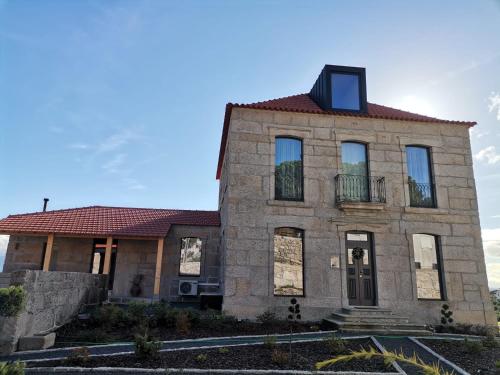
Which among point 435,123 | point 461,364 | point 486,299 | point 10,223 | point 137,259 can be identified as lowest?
point 461,364

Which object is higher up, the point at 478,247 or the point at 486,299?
the point at 478,247

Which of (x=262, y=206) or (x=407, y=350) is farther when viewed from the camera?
(x=262, y=206)

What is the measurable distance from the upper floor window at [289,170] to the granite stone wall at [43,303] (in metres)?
6.84

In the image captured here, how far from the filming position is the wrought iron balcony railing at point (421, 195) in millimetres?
13242

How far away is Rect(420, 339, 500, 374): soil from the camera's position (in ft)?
23.3

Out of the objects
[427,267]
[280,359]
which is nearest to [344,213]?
[427,267]

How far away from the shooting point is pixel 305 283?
1188cm

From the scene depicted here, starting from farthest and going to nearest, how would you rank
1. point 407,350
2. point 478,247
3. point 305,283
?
point 478,247
point 305,283
point 407,350

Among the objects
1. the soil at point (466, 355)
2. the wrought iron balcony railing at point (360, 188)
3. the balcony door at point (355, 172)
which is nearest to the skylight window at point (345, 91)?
the balcony door at point (355, 172)

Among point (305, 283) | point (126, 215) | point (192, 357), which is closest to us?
point (192, 357)

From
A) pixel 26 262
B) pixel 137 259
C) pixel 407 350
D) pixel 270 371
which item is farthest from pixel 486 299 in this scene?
pixel 26 262

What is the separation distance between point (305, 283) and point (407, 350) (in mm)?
4108

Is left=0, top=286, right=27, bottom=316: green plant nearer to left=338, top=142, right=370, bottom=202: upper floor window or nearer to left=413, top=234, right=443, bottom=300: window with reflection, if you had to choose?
left=338, top=142, right=370, bottom=202: upper floor window

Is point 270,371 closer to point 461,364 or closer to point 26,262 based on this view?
point 461,364
